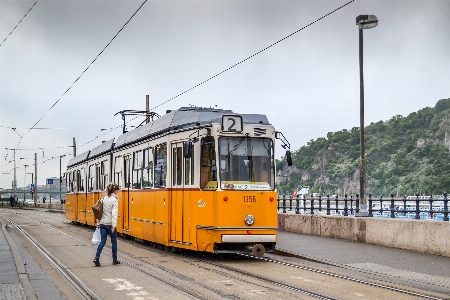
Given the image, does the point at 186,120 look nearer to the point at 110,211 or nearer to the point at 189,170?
the point at 189,170

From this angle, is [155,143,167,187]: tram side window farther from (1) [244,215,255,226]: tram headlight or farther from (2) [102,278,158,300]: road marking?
(2) [102,278,158,300]: road marking

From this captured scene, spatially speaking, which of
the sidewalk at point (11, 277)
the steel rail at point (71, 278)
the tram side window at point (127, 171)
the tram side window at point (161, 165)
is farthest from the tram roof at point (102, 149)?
the sidewalk at point (11, 277)

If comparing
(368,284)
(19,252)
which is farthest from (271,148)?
(19,252)

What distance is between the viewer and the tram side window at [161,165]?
1630 cm

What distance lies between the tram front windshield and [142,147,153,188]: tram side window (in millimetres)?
3594

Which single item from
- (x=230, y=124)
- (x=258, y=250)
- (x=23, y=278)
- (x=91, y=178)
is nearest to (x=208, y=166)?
(x=230, y=124)

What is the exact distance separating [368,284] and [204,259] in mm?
4962

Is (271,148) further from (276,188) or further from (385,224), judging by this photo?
(385,224)

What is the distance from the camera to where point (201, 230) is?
14469 mm

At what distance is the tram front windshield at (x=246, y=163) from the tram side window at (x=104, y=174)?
1005 cm

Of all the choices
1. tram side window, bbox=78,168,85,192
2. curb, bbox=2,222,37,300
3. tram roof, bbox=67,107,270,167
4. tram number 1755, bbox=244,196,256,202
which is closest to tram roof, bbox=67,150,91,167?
Answer: tram side window, bbox=78,168,85,192

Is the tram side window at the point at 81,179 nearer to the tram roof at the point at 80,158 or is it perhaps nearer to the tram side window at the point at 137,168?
the tram roof at the point at 80,158

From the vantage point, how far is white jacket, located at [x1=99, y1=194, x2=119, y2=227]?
1371 cm

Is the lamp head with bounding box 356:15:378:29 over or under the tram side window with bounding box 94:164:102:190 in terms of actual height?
over
